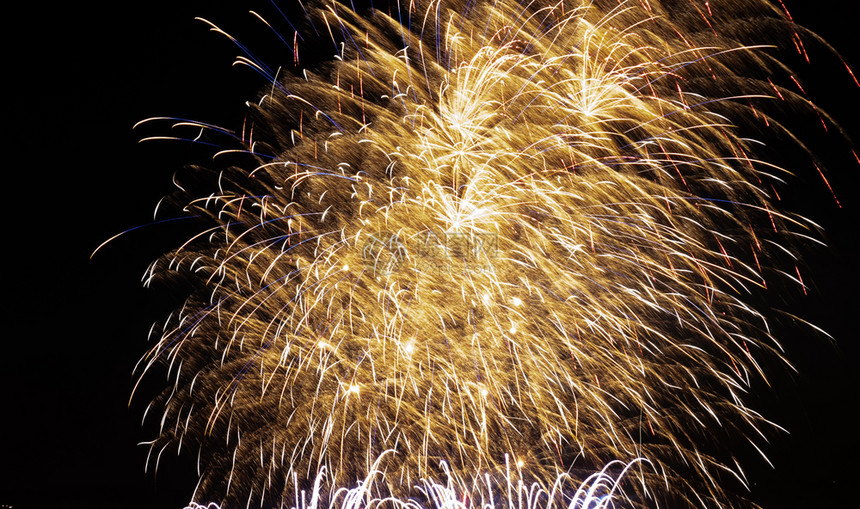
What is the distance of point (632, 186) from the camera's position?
855cm

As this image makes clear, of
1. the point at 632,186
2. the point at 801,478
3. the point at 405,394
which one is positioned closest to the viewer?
the point at 632,186

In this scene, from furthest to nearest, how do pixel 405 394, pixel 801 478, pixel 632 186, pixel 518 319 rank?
pixel 801 478, pixel 405 394, pixel 518 319, pixel 632 186

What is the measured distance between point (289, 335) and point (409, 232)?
8.51 ft

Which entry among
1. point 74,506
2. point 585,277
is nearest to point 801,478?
point 585,277

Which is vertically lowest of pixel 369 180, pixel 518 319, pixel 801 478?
pixel 801 478

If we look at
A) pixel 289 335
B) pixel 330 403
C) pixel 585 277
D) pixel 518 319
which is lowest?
pixel 330 403

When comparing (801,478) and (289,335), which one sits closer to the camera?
(289,335)

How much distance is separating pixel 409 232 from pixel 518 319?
2.05 m

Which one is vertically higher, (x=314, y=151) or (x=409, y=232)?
(x=314, y=151)

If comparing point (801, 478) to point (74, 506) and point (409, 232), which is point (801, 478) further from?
point (74, 506)

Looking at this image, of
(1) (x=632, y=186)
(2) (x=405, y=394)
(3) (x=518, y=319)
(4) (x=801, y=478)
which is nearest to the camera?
(1) (x=632, y=186)

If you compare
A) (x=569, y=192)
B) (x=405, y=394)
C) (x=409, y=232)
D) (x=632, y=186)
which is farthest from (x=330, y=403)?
(x=632, y=186)

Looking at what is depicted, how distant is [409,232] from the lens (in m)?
8.81

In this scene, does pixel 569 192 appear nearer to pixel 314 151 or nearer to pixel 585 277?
pixel 585 277
